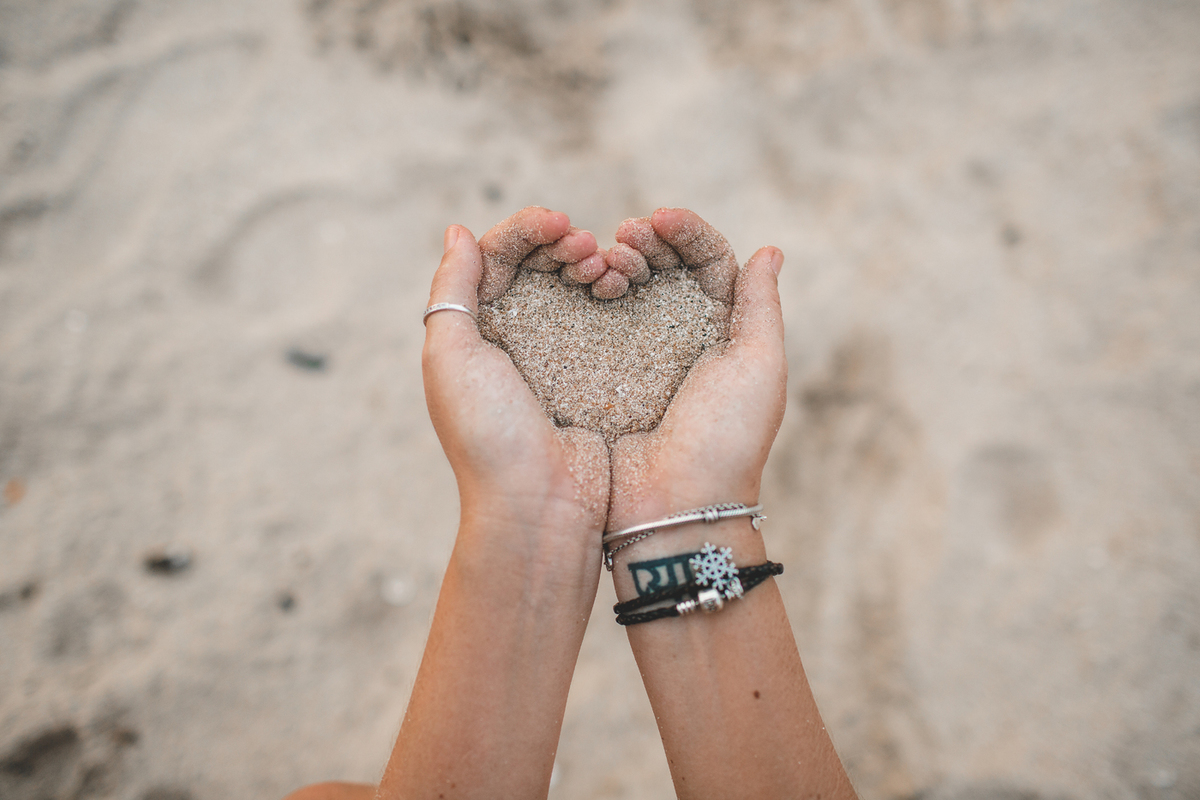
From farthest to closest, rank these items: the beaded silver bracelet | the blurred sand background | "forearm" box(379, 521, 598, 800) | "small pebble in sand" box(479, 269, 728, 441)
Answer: the blurred sand background
"small pebble in sand" box(479, 269, 728, 441)
the beaded silver bracelet
"forearm" box(379, 521, 598, 800)

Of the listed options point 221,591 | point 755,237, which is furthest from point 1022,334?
point 221,591

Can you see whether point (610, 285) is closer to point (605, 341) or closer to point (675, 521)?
point (605, 341)

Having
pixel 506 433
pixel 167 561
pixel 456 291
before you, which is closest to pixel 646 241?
pixel 456 291

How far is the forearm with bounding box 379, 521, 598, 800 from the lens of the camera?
4.18 ft

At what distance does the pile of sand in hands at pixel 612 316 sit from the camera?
1.48 metres

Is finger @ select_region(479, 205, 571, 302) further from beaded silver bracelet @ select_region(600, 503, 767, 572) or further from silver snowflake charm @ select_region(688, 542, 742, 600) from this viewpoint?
silver snowflake charm @ select_region(688, 542, 742, 600)

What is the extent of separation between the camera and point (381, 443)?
2115mm

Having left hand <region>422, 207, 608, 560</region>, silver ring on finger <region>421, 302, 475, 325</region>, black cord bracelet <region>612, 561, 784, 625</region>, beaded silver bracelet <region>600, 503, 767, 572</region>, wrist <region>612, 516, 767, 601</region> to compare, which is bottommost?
black cord bracelet <region>612, 561, 784, 625</region>

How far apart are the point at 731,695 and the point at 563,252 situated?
3.77ft

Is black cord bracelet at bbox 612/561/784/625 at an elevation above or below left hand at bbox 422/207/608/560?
below

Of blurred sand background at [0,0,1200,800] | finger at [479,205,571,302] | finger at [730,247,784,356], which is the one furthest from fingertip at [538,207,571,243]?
blurred sand background at [0,0,1200,800]

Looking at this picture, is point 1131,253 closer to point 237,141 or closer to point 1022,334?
point 1022,334

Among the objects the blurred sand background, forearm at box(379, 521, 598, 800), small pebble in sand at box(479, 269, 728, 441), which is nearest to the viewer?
forearm at box(379, 521, 598, 800)

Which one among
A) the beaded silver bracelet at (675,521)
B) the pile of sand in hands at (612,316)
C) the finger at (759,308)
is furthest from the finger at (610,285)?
the beaded silver bracelet at (675,521)
